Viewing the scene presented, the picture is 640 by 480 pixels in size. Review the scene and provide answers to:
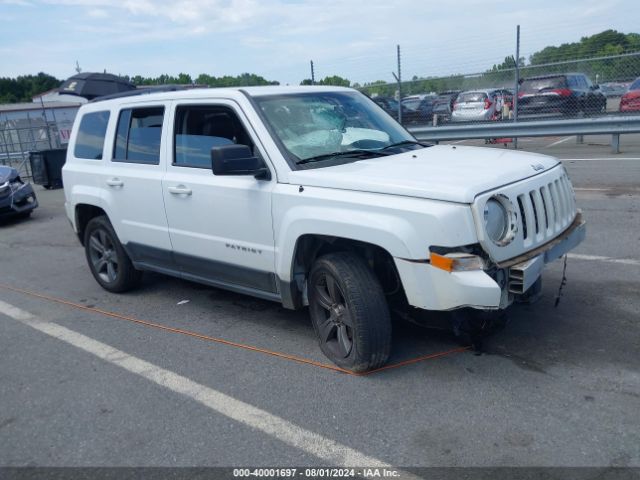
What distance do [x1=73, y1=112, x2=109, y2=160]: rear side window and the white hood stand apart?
2.62 metres

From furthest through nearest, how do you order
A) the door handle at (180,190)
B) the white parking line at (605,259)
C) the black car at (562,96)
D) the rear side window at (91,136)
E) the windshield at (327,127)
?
the black car at (562,96), the rear side window at (91,136), the white parking line at (605,259), the door handle at (180,190), the windshield at (327,127)

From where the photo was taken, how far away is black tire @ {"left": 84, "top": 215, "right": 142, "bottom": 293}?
5.86 meters

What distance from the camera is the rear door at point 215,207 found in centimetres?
430

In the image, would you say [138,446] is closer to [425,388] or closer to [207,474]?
[207,474]

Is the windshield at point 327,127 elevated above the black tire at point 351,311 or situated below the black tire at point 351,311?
above

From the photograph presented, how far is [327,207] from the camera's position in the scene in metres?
3.81

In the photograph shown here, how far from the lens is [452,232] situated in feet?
10.8

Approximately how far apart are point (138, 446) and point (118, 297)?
2.97m

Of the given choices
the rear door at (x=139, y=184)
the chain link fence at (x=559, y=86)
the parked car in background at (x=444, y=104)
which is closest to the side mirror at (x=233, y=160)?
the rear door at (x=139, y=184)

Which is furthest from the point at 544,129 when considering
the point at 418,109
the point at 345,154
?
the point at 345,154

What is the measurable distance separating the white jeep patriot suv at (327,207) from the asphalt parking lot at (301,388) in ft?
1.35

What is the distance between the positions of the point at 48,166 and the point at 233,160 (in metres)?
13.9

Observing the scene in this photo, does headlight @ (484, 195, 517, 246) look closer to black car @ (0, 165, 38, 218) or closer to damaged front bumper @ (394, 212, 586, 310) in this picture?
damaged front bumper @ (394, 212, 586, 310)

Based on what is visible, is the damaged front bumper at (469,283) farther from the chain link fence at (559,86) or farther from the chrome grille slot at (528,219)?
the chain link fence at (559,86)
